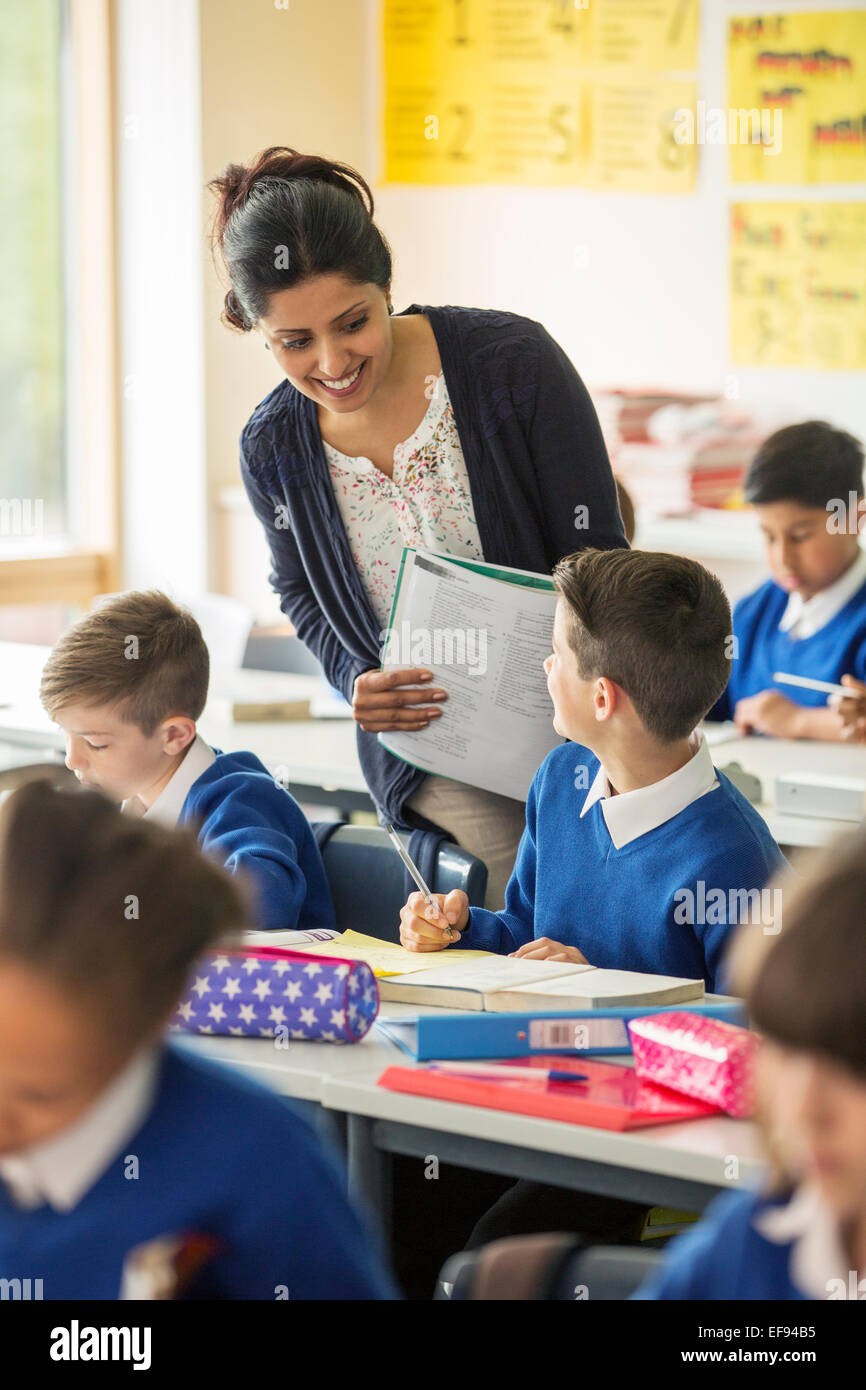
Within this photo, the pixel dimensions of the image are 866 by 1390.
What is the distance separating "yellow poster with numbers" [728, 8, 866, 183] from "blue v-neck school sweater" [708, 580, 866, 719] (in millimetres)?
1457

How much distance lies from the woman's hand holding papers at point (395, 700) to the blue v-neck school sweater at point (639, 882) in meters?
0.18

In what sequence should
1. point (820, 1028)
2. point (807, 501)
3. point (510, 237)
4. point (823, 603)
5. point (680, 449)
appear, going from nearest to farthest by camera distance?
point (820, 1028) < point (807, 501) < point (823, 603) < point (680, 449) < point (510, 237)

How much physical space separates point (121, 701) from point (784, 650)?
1.58 metres

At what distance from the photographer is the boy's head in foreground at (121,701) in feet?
7.09

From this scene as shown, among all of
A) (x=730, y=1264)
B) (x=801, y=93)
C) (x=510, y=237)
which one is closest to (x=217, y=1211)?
(x=730, y=1264)

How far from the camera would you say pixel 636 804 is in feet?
6.21

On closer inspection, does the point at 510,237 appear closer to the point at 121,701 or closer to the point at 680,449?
the point at 680,449

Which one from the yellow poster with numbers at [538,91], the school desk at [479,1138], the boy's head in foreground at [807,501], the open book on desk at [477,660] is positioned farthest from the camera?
the yellow poster with numbers at [538,91]

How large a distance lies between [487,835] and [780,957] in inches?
55.2

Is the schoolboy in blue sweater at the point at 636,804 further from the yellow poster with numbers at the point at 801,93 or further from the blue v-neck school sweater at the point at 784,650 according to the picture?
the yellow poster with numbers at the point at 801,93

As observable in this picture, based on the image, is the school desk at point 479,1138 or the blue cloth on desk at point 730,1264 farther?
the school desk at point 479,1138

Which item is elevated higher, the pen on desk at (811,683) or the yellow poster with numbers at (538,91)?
the yellow poster with numbers at (538,91)

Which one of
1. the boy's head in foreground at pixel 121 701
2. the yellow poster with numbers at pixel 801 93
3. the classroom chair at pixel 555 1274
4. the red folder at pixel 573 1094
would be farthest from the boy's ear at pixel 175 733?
the yellow poster with numbers at pixel 801 93

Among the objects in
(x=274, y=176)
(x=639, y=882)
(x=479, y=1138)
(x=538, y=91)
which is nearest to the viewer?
(x=479, y=1138)
